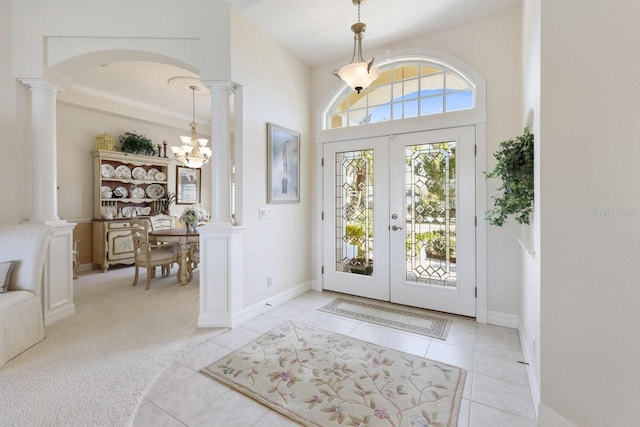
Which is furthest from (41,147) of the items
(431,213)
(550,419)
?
(550,419)

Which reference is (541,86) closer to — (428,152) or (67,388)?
(428,152)

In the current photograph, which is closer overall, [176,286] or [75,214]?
[176,286]

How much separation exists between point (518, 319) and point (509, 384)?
1119mm

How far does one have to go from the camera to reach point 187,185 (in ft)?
22.4

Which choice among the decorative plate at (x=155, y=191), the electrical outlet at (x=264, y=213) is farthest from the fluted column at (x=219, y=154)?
the decorative plate at (x=155, y=191)

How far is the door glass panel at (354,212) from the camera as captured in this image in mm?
3768

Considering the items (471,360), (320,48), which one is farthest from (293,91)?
(471,360)

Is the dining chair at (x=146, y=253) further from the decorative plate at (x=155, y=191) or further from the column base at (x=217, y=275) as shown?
the decorative plate at (x=155, y=191)

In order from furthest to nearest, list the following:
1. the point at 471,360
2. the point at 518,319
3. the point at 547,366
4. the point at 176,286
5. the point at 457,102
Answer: the point at 176,286 → the point at 457,102 → the point at 518,319 → the point at 471,360 → the point at 547,366

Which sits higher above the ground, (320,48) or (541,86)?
(320,48)

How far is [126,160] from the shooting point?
557 centimetres

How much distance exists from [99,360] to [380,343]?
7.72ft

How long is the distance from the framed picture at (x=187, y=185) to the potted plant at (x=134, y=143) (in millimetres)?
884

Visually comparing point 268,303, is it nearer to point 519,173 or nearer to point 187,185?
point 519,173
